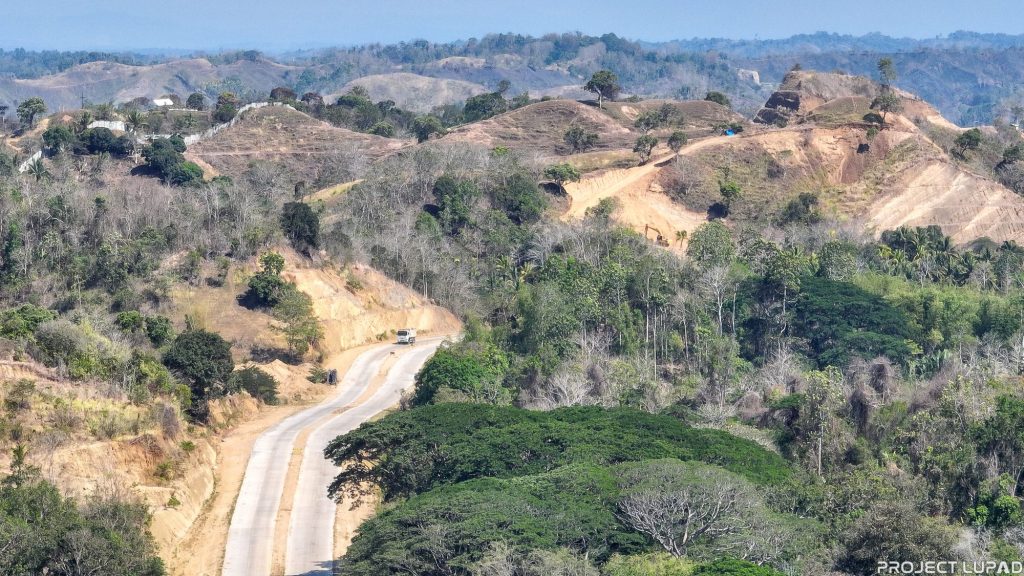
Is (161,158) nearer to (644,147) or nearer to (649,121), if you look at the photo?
(644,147)

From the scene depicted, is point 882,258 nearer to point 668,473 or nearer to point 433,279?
point 433,279

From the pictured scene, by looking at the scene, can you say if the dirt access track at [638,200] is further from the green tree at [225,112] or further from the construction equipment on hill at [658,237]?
the green tree at [225,112]

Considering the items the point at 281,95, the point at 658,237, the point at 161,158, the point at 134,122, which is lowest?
the point at 658,237

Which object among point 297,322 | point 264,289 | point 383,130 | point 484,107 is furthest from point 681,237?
point 484,107

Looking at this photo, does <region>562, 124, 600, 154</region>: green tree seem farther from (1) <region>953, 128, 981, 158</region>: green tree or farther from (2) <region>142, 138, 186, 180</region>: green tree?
(2) <region>142, 138, 186, 180</region>: green tree

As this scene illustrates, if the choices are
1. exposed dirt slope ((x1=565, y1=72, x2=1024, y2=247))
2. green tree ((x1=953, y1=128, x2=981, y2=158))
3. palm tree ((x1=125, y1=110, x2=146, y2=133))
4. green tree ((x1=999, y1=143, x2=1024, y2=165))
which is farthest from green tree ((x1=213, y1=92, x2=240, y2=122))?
green tree ((x1=999, y1=143, x2=1024, y2=165))

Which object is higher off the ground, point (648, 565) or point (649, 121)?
point (649, 121)

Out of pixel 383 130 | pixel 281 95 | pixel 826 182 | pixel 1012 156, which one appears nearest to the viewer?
pixel 826 182

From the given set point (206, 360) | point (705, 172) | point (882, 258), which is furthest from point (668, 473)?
point (705, 172)
